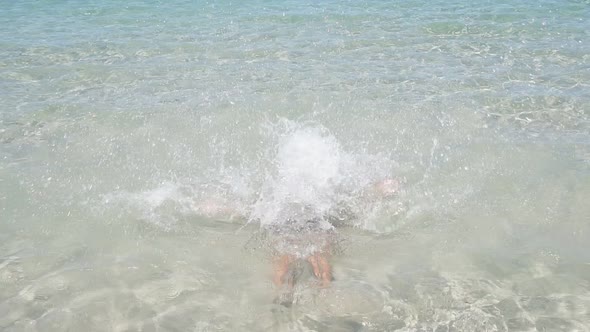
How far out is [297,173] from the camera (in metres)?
8.15

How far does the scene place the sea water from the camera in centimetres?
598

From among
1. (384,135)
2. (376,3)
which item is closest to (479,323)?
(384,135)

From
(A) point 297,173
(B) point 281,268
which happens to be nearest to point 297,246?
(B) point 281,268

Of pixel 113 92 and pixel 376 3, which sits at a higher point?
pixel 376 3

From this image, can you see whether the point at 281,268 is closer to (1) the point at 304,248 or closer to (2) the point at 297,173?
(1) the point at 304,248

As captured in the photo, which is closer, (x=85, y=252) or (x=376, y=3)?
(x=85, y=252)

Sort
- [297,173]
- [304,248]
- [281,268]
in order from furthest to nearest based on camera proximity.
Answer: [297,173]
[304,248]
[281,268]

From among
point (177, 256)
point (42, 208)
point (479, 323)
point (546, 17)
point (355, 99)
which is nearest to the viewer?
point (479, 323)

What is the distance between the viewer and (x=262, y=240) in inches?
277

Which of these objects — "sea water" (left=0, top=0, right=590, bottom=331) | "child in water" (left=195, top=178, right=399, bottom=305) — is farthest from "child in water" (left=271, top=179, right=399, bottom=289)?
"sea water" (left=0, top=0, right=590, bottom=331)

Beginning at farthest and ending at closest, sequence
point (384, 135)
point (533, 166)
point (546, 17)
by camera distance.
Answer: point (546, 17) < point (384, 135) < point (533, 166)

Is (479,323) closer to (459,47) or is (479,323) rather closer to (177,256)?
(177,256)

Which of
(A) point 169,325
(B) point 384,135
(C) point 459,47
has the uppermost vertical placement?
(C) point 459,47

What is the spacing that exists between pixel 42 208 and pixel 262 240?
3.25 m
